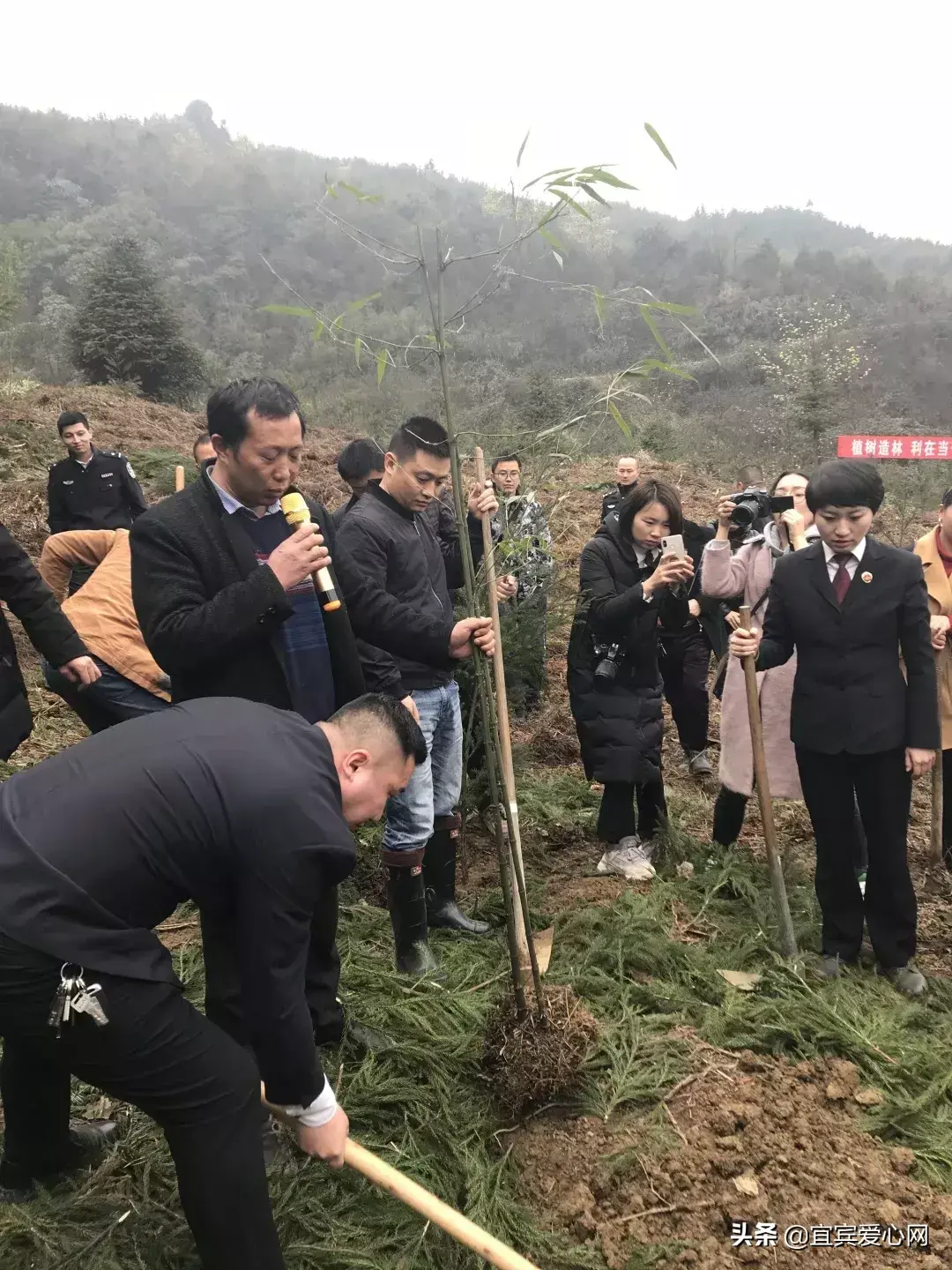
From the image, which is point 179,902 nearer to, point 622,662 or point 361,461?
point 622,662

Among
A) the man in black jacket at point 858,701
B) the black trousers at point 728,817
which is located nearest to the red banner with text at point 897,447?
the black trousers at point 728,817

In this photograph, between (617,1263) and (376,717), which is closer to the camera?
(376,717)

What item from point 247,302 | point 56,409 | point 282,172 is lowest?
point 56,409

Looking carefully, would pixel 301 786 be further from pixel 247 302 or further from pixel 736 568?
pixel 247 302

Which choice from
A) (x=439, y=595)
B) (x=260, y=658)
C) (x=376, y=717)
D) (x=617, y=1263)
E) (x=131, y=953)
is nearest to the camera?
(x=131, y=953)

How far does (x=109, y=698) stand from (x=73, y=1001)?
2.30m

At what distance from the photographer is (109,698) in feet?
11.9

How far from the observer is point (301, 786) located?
64.1 inches

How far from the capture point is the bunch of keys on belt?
1534 millimetres

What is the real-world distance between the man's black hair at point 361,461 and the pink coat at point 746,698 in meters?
2.00

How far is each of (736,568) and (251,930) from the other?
10.8ft

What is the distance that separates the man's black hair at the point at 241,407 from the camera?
7.48 feet

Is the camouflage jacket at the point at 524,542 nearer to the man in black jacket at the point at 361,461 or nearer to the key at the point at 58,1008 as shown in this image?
the man in black jacket at the point at 361,461

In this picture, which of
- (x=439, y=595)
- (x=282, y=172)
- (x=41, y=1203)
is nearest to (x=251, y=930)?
(x=41, y=1203)
